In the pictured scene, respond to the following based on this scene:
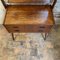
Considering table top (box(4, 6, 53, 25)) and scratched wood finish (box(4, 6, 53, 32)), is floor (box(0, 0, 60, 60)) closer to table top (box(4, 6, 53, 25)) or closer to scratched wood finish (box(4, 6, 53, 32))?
scratched wood finish (box(4, 6, 53, 32))

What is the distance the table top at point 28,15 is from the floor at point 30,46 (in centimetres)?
42

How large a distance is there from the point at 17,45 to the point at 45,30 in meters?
0.49

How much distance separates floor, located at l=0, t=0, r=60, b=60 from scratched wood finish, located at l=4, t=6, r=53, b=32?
31 cm

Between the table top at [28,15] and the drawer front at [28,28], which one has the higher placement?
the table top at [28,15]

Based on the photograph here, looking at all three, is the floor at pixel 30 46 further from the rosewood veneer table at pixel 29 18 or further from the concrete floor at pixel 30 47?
the rosewood veneer table at pixel 29 18

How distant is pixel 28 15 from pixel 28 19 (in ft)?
0.18

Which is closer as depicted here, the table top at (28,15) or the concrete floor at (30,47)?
the table top at (28,15)

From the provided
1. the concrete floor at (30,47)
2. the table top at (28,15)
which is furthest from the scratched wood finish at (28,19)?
the concrete floor at (30,47)

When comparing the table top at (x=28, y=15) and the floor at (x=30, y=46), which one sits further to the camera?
the floor at (x=30, y=46)

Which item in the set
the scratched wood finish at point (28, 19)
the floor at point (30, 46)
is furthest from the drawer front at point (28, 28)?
the floor at point (30, 46)

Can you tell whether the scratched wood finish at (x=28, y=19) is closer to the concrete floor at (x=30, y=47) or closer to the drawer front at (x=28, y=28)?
the drawer front at (x=28, y=28)

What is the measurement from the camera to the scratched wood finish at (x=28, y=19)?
4.35ft

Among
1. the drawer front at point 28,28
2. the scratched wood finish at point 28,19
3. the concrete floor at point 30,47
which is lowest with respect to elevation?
the concrete floor at point 30,47

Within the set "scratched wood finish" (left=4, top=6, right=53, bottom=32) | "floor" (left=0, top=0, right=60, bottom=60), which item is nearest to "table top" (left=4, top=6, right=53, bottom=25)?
"scratched wood finish" (left=4, top=6, right=53, bottom=32)
